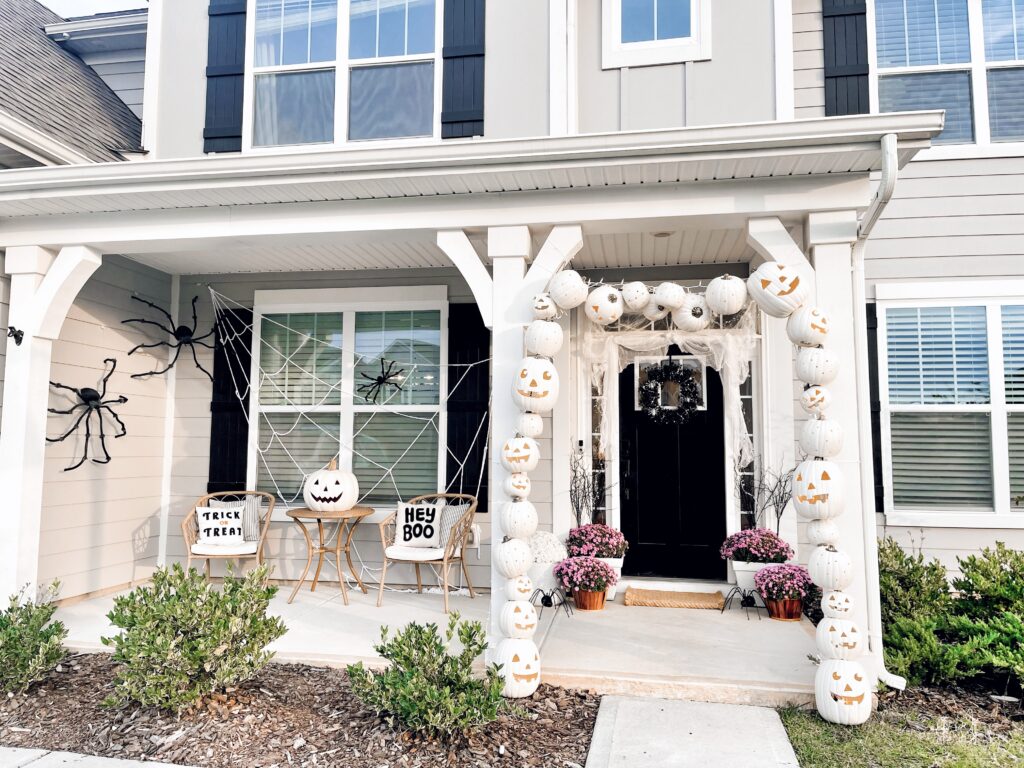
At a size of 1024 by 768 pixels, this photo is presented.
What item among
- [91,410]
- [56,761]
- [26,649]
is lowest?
[56,761]

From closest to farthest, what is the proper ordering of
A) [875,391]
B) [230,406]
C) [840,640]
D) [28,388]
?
[840,640] < [28,388] < [875,391] < [230,406]

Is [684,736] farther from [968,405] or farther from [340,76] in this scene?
[340,76]

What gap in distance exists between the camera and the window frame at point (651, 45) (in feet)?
15.4

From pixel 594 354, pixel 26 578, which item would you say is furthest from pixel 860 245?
pixel 26 578

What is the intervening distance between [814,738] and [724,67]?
13.0 feet

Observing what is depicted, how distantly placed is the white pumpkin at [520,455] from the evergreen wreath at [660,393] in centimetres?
220

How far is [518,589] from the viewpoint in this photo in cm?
344

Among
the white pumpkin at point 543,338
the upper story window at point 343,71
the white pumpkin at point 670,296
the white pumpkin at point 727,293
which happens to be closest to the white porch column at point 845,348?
the white pumpkin at point 727,293

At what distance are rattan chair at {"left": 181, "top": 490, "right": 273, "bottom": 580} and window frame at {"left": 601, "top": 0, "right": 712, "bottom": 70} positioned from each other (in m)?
4.04

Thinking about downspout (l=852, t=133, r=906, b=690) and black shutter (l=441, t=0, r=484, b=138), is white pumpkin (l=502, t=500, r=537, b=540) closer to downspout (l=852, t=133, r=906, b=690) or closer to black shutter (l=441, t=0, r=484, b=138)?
downspout (l=852, t=133, r=906, b=690)

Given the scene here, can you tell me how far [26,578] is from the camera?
421 cm

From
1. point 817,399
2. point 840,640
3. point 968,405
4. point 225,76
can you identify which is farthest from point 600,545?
point 225,76

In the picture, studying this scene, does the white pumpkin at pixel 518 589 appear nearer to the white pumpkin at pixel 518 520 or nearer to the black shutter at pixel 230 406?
the white pumpkin at pixel 518 520

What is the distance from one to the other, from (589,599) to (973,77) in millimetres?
4513
